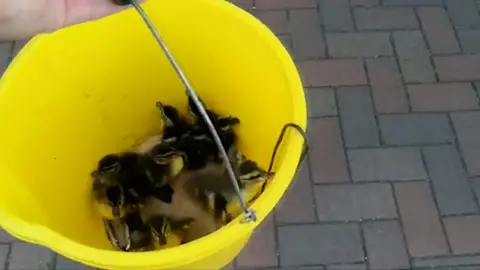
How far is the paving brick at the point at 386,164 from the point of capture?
143 cm

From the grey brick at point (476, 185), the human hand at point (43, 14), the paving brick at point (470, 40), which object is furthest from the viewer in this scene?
the paving brick at point (470, 40)

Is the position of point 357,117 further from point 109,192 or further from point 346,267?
point 109,192

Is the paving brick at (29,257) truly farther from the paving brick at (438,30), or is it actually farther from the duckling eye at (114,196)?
the paving brick at (438,30)

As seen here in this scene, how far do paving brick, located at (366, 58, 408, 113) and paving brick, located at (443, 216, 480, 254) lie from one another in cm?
28

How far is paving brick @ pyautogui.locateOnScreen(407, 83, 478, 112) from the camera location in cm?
154

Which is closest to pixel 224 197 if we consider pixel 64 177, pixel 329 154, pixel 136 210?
pixel 136 210

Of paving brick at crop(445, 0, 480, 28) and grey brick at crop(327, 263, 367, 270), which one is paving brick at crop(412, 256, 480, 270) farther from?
paving brick at crop(445, 0, 480, 28)

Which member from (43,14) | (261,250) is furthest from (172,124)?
(43,14)

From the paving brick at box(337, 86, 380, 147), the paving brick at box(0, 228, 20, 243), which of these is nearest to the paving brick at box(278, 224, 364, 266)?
the paving brick at box(337, 86, 380, 147)

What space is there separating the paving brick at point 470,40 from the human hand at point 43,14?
107 cm

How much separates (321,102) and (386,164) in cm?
20

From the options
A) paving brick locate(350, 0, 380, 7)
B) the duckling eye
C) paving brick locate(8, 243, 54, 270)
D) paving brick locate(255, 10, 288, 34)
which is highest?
the duckling eye

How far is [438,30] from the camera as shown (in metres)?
1.66

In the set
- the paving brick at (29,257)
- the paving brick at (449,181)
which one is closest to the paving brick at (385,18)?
the paving brick at (449,181)
